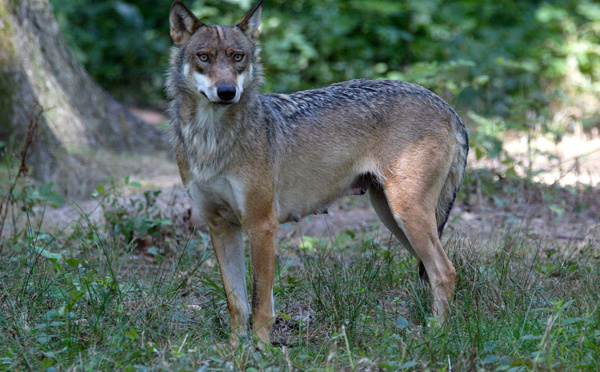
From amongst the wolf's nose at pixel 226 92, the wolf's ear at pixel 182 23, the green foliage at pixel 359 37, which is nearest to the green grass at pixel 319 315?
the wolf's nose at pixel 226 92

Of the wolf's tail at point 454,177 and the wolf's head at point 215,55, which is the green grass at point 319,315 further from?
the wolf's head at point 215,55

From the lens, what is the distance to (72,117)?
27.1 ft

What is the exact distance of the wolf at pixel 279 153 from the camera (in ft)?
13.7

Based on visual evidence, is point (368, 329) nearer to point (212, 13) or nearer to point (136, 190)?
point (136, 190)

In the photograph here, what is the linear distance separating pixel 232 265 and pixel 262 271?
1.14 ft

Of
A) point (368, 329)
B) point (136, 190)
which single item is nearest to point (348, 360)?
point (368, 329)

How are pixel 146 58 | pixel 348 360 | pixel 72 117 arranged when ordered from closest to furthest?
1. pixel 348 360
2. pixel 72 117
3. pixel 146 58

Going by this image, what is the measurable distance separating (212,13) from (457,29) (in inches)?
210

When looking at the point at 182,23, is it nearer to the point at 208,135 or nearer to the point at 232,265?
the point at 208,135

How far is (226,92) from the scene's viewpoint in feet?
12.6

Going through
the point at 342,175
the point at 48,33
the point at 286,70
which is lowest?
the point at 286,70

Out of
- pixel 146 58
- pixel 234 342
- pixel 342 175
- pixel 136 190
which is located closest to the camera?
pixel 234 342

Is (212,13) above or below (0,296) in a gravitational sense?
above

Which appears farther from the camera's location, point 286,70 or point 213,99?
point 286,70
